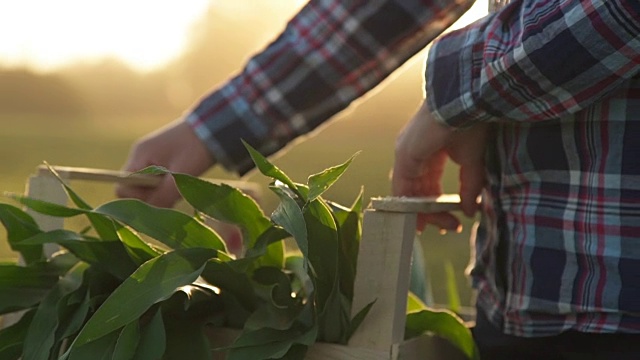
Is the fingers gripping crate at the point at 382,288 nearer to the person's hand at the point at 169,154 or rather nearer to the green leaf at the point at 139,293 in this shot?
the green leaf at the point at 139,293

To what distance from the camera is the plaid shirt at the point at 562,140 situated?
77 cm

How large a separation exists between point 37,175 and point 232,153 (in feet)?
0.83

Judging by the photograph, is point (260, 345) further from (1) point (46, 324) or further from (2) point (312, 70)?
(2) point (312, 70)

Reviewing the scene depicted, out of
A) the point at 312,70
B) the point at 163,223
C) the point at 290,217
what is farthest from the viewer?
the point at 312,70

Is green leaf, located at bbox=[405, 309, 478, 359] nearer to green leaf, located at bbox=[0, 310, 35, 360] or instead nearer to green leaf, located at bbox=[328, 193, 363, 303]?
green leaf, located at bbox=[328, 193, 363, 303]

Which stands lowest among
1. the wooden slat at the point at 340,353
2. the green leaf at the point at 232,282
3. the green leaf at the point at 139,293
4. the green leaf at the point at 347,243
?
the wooden slat at the point at 340,353

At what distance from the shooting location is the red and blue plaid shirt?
0.77 metres

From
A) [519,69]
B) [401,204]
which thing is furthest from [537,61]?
[401,204]

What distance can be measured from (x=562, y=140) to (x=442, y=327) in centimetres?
23

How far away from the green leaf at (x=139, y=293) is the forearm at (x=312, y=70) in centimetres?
47

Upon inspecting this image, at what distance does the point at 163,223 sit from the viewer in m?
0.85

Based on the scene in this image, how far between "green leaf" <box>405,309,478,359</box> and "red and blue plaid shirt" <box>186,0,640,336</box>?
0.12ft

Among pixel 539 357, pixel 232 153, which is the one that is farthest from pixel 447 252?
pixel 539 357

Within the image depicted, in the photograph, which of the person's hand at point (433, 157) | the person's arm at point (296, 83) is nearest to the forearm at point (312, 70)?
the person's arm at point (296, 83)
